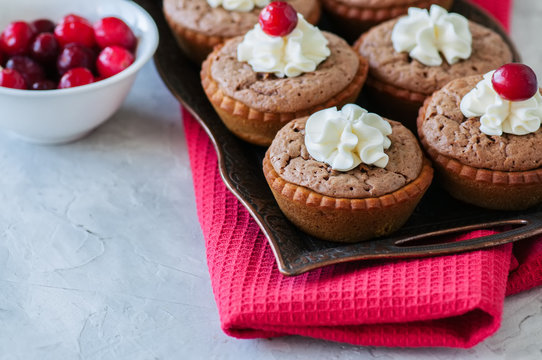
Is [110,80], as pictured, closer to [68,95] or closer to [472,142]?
[68,95]

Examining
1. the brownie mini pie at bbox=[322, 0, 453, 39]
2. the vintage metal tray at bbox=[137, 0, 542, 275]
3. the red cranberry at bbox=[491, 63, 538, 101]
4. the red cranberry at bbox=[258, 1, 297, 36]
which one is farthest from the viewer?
the brownie mini pie at bbox=[322, 0, 453, 39]

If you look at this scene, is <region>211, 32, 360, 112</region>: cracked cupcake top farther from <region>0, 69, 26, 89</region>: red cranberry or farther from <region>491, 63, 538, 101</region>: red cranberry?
<region>0, 69, 26, 89</region>: red cranberry

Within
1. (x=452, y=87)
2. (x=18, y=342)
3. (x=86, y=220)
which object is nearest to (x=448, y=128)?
(x=452, y=87)

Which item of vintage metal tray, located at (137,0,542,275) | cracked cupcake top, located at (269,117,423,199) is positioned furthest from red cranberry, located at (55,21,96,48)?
cracked cupcake top, located at (269,117,423,199)

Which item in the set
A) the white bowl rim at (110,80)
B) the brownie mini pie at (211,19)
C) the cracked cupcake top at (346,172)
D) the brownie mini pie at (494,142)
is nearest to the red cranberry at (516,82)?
the brownie mini pie at (494,142)

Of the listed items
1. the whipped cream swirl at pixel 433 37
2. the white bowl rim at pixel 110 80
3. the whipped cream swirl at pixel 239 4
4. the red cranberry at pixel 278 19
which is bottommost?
the white bowl rim at pixel 110 80

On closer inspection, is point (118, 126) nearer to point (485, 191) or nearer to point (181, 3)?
point (181, 3)

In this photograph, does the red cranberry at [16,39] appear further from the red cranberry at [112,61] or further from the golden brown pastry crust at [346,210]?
the golden brown pastry crust at [346,210]

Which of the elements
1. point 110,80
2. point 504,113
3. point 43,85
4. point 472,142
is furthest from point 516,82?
point 43,85
